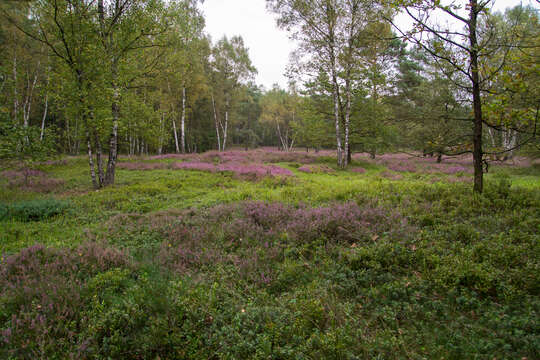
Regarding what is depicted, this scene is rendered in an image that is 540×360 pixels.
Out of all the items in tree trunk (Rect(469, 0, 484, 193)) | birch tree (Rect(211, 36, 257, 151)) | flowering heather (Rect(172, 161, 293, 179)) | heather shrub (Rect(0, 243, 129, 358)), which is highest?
birch tree (Rect(211, 36, 257, 151))

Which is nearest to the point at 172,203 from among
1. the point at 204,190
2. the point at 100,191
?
the point at 204,190

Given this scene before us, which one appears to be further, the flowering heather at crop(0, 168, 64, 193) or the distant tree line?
the flowering heather at crop(0, 168, 64, 193)

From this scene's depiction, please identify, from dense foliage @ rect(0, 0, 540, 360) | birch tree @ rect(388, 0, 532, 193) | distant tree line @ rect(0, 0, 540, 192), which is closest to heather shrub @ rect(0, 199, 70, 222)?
dense foliage @ rect(0, 0, 540, 360)

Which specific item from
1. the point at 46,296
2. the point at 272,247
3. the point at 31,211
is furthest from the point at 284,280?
the point at 31,211

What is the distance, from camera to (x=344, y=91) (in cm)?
2117

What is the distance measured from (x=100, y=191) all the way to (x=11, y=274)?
740 centimetres

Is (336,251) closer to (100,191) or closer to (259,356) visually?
(259,356)

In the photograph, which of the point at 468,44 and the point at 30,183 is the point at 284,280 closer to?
the point at 468,44

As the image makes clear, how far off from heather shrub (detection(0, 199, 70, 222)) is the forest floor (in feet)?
0.20

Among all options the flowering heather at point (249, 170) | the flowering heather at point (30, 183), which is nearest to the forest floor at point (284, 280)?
the flowering heather at point (30, 183)

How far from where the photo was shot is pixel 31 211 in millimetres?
8250

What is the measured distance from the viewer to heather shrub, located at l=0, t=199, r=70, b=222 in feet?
26.7

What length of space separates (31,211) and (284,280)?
29.8 feet

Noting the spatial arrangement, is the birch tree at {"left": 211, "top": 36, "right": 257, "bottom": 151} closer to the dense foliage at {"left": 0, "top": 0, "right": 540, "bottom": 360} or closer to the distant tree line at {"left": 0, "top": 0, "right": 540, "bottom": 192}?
the distant tree line at {"left": 0, "top": 0, "right": 540, "bottom": 192}
